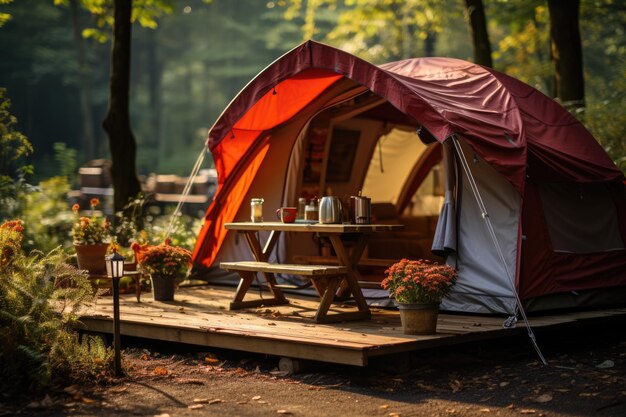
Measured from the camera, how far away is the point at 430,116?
701cm

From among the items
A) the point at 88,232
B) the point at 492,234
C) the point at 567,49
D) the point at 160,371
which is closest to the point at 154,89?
the point at 567,49

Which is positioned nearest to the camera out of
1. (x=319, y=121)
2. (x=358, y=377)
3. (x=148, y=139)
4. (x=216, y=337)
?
(x=358, y=377)

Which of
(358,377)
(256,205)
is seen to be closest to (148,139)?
(256,205)

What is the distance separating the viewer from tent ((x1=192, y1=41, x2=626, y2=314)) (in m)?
7.20

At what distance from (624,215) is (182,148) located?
34.9 meters

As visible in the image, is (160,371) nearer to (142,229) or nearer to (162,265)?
(162,265)

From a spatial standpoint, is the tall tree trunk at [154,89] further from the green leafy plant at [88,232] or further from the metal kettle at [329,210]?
the metal kettle at [329,210]

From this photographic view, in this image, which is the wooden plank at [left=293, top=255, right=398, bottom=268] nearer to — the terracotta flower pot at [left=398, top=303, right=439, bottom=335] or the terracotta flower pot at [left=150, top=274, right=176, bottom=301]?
the terracotta flower pot at [left=150, top=274, right=176, bottom=301]

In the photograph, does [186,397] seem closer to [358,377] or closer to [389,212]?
[358,377]

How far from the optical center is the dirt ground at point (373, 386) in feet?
16.7

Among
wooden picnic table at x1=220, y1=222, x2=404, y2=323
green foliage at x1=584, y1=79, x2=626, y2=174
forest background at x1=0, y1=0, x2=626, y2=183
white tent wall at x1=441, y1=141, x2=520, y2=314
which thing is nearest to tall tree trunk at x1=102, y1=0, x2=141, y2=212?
wooden picnic table at x1=220, y1=222, x2=404, y2=323

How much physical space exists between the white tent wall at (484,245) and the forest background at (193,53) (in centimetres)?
901

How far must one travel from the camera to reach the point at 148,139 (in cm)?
4097

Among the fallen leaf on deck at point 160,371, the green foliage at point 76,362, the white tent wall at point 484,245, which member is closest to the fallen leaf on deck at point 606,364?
the white tent wall at point 484,245
